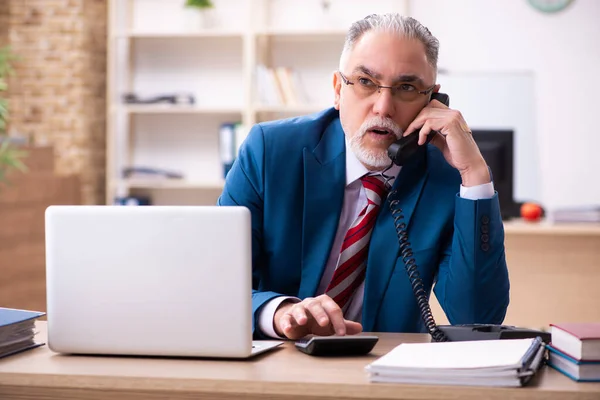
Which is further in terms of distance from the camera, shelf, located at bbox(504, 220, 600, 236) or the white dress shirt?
shelf, located at bbox(504, 220, 600, 236)

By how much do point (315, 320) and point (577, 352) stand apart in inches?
17.6

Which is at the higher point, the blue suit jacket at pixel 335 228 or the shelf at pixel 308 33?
the shelf at pixel 308 33

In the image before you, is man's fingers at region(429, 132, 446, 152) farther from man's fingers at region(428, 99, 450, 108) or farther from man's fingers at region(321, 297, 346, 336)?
man's fingers at region(321, 297, 346, 336)

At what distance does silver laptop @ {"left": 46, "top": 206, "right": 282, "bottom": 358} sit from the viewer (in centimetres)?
121

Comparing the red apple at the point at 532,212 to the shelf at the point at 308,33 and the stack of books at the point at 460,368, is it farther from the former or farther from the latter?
the stack of books at the point at 460,368

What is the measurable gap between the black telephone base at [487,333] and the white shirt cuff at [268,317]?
1.01 feet

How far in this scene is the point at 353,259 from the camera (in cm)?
180

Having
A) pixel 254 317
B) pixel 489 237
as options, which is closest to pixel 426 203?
pixel 489 237

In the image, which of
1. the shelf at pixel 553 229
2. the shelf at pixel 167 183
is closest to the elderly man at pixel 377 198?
the shelf at pixel 553 229

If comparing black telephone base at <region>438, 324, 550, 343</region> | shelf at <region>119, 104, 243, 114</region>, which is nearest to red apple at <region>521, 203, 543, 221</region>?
shelf at <region>119, 104, 243, 114</region>

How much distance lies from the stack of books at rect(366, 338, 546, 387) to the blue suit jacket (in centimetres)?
52

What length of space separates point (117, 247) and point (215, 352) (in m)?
0.22

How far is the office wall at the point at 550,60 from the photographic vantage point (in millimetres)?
5227

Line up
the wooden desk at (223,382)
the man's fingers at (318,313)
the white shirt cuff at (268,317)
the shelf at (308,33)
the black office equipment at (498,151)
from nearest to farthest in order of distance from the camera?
the wooden desk at (223,382) → the man's fingers at (318,313) → the white shirt cuff at (268,317) → the black office equipment at (498,151) → the shelf at (308,33)
